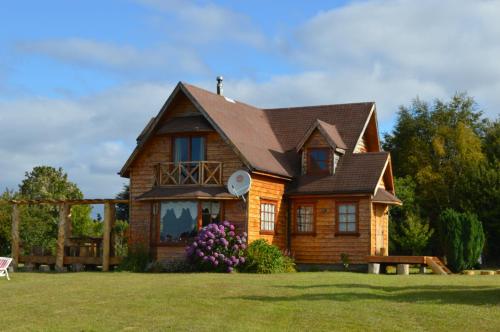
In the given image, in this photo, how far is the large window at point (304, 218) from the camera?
32188 millimetres

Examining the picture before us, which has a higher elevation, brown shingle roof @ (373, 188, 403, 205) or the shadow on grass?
brown shingle roof @ (373, 188, 403, 205)

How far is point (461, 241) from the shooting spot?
104 ft

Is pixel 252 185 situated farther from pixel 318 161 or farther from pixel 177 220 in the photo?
pixel 318 161

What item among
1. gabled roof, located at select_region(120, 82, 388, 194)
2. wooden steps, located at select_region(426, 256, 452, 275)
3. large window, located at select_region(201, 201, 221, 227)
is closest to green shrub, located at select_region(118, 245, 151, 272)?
large window, located at select_region(201, 201, 221, 227)

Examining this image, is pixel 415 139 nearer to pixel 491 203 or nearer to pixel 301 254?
pixel 491 203

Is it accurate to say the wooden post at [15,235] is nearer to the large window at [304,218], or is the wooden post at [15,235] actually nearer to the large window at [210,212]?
the large window at [210,212]

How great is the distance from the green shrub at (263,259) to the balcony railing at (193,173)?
2.92 metres

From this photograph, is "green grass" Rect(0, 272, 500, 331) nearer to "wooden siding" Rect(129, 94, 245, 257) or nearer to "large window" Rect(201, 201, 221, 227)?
"large window" Rect(201, 201, 221, 227)

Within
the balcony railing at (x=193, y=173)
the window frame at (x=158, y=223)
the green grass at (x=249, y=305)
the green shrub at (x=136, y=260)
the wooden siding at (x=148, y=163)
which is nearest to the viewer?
the green grass at (x=249, y=305)

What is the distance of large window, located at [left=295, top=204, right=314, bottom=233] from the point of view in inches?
1267

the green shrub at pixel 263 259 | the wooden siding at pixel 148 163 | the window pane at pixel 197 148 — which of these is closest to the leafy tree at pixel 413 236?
the green shrub at pixel 263 259

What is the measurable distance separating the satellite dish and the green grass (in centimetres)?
690

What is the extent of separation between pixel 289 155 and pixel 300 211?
2.87 meters

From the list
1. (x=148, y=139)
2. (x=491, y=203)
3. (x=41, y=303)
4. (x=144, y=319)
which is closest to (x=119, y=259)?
(x=148, y=139)
